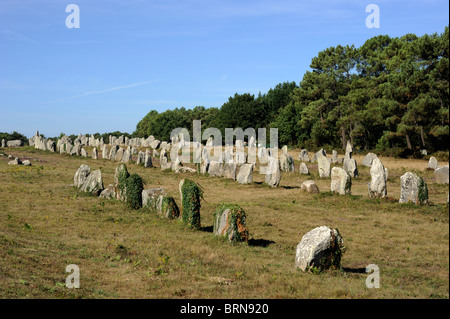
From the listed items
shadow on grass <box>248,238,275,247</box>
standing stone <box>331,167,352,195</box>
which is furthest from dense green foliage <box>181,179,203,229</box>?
→ standing stone <box>331,167,352,195</box>

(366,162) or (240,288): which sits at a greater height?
(366,162)

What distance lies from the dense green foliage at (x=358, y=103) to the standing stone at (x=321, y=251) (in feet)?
74.3

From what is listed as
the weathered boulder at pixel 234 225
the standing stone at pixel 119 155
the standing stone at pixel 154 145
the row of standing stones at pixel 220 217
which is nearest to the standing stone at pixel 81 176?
the row of standing stones at pixel 220 217

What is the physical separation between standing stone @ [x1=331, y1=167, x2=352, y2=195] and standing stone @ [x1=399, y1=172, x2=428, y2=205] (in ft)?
13.6

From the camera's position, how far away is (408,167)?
4075 centimetres

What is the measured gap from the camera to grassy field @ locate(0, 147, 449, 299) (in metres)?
11.3

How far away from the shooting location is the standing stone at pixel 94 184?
2806cm

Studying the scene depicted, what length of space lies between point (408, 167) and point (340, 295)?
33.8 meters

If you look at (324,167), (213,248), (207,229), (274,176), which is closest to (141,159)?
(274,176)

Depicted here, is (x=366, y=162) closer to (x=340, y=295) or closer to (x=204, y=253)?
(x=204, y=253)

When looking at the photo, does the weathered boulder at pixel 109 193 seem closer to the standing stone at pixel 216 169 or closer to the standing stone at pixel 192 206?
the standing stone at pixel 192 206
